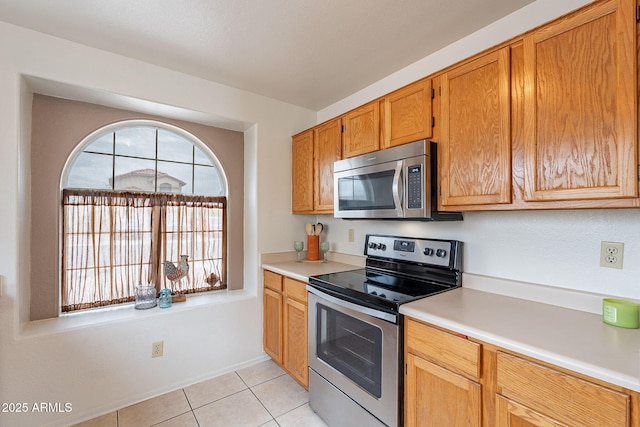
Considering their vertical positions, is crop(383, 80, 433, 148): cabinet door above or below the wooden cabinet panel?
above

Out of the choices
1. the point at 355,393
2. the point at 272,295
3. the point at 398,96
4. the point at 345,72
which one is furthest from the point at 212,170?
the point at 355,393

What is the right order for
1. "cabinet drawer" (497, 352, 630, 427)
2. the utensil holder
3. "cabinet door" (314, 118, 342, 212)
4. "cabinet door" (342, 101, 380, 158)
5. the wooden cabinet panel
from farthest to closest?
the utensil holder, "cabinet door" (314, 118, 342, 212), "cabinet door" (342, 101, 380, 158), the wooden cabinet panel, "cabinet drawer" (497, 352, 630, 427)

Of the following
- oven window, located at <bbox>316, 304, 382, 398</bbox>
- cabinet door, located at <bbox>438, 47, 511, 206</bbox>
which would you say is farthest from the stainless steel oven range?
cabinet door, located at <bbox>438, 47, 511, 206</bbox>

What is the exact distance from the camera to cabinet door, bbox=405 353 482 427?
1151 mm

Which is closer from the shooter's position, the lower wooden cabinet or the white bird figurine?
the lower wooden cabinet

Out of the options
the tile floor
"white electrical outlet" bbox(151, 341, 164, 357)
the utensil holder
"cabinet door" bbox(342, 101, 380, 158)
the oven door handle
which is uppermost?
"cabinet door" bbox(342, 101, 380, 158)

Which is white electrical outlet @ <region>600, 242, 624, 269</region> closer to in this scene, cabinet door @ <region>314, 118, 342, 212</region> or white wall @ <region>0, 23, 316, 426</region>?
cabinet door @ <region>314, 118, 342, 212</region>

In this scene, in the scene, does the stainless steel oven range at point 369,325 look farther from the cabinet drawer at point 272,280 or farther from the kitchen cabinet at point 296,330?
the cabinet drawer at point 272,280

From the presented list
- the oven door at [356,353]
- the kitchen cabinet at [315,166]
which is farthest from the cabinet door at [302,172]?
the oven door at [356,353]

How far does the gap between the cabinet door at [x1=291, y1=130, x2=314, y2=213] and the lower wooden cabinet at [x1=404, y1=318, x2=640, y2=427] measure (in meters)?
1.54

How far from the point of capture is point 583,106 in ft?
3.70

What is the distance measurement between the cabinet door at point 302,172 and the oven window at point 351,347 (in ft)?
3.53

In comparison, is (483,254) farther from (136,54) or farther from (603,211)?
(136,54)

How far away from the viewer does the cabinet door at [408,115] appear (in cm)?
169
